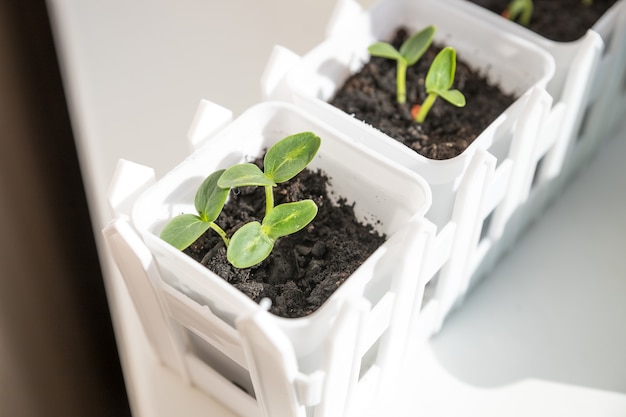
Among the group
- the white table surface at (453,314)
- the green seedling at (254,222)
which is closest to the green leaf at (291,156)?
the green seedling at (254,222)

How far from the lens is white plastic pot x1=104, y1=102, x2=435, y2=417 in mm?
653

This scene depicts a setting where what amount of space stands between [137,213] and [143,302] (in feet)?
0.34

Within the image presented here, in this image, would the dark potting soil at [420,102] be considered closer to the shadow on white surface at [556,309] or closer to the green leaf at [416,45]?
the green leaf at [416,45]

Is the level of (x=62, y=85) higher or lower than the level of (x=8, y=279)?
higher

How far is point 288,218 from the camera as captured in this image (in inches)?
28.6

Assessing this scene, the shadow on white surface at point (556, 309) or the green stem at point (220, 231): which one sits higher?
the green stem at point (220, 231)

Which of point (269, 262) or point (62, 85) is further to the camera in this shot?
point (62, 85)

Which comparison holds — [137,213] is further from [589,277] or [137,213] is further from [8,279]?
[589,277]

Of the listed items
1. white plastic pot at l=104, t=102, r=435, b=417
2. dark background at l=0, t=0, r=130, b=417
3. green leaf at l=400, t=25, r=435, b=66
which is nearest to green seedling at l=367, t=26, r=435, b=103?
green leaf at l=400, t=25, r=435, b=66

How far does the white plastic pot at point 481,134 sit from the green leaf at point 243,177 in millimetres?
141

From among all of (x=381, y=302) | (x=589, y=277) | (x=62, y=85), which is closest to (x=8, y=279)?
(x=62, y=85)

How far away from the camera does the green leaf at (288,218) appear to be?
721 millimetres

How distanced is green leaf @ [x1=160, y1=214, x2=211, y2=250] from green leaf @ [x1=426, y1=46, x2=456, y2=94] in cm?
32

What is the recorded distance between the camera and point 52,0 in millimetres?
1108
